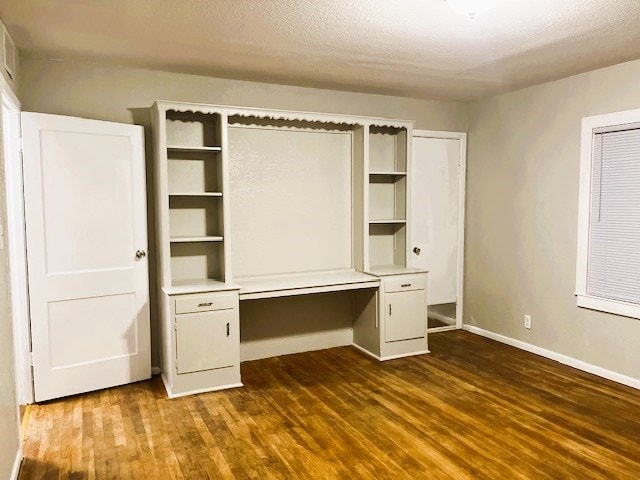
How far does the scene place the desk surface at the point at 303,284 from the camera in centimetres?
382

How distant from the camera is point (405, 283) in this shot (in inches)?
171

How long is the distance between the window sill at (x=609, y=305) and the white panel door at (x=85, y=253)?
3.47m

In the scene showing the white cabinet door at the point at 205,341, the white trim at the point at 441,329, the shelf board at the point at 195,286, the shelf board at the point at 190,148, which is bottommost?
the white trim at the point at 441,329

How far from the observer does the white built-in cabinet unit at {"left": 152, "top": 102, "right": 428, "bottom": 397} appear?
360 centimetres

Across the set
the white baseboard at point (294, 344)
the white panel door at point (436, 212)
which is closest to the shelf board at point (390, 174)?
the white panel door at point (436, 212)

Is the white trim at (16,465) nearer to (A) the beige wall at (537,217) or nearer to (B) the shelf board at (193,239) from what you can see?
(B) the shelf board at (193,239)

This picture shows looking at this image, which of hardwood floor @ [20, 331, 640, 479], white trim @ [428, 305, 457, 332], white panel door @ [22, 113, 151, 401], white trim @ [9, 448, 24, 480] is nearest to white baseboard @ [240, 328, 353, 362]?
hardwood floor @ [20, 331, 640, 479]

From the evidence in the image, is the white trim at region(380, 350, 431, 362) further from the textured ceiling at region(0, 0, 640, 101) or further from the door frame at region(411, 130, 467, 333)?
the textured ceiling at region(0, 0, 640, 101)

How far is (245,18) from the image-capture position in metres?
2.72

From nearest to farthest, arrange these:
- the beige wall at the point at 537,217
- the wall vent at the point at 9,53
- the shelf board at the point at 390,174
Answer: the wall vent at the point at 9,53
the beige wall at the point at 537,217
the shelf board at the point at 390,174

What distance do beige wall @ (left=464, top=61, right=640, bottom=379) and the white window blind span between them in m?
0.17

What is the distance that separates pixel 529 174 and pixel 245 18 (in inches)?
116

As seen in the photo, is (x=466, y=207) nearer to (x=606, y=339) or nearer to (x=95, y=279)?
(x=606, y=339)

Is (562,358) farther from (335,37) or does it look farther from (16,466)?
(16,466)
